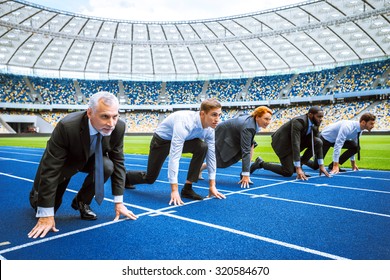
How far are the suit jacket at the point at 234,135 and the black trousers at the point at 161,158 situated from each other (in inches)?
56.0

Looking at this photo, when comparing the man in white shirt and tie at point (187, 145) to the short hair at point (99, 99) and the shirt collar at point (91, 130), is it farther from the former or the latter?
the short hair at point (99, 99)

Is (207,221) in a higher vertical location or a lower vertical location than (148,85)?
lower

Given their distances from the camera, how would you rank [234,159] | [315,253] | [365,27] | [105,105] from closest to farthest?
[315,253], [105,105], [234,159], [365,27]

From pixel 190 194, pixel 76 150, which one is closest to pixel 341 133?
pixel 190 194

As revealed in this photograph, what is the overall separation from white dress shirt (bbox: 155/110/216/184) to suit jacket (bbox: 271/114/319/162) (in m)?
2.47

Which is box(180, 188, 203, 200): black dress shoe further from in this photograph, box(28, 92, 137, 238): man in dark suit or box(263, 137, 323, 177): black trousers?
box(263, 137, 323, 177): black trousers

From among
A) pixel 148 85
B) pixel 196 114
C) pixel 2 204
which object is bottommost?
pixel 2 204

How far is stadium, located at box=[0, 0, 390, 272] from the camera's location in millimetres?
3162

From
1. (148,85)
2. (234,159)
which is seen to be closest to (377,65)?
(148,85)

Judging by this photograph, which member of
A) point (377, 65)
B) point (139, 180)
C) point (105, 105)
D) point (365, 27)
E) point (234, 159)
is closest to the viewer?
point (105, 105)

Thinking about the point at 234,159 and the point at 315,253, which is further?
the point at 234,159

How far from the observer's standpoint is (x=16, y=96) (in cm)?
5122

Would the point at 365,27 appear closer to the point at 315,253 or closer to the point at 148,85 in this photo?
the point at 148,85

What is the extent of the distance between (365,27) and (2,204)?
135ft
